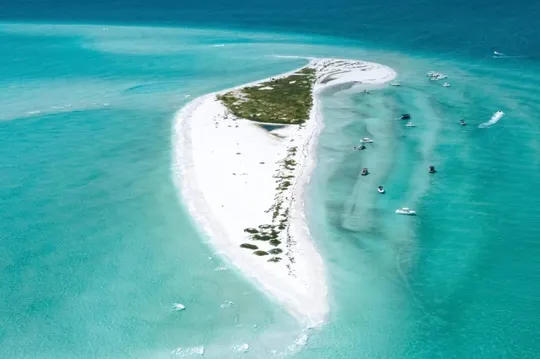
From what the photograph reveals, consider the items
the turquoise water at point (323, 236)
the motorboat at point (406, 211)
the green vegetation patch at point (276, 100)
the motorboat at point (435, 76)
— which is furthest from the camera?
the motorboat at point (435, 76)

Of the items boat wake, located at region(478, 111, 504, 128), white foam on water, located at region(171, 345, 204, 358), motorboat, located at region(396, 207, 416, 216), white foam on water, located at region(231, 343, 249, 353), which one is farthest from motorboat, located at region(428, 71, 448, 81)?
white foam on water, located at region(171, 345, 204, 358)

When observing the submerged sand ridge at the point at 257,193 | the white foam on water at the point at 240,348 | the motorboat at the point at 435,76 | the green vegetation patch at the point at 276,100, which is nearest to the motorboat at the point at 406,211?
the submerged sand ridge at the point at 257,193

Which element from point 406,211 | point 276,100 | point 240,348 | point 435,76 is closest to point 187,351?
point 240,348

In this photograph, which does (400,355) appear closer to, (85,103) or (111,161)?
(111,161)

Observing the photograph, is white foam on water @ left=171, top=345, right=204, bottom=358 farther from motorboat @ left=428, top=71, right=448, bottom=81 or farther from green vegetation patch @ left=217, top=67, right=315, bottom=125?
motorboat @ left=428, top=71, right=448, bottom=81

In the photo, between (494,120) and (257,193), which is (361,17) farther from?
(257,193)

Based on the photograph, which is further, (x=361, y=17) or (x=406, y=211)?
(x=361, y=17)

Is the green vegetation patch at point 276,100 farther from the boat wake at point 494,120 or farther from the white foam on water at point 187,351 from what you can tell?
the white foam on water at point 187,351
